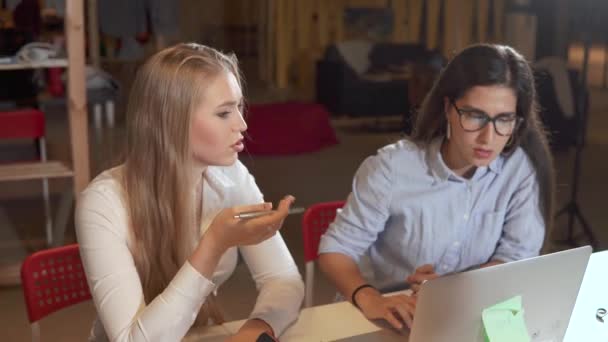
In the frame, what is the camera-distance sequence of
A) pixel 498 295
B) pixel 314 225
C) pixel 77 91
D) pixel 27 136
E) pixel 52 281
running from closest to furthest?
pixel 498 295
pixel 52 281
pixel 314 225
pixel 77 91
pixel 27 136

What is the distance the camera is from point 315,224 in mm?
2066

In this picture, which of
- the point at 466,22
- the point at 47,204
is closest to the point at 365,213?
the point at 47,204

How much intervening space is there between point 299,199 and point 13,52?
72.1 inches

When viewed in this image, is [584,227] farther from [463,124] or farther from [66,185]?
[66,185]

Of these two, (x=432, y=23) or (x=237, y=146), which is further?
(x=432, y=23)

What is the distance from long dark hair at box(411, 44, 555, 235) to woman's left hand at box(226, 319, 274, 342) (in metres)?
0.65

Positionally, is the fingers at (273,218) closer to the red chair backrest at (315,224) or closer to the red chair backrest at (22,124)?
the red chair backrest at (315,224)

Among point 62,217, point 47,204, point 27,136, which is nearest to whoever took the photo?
point 27,136

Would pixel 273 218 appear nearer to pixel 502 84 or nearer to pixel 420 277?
pixel 420 277

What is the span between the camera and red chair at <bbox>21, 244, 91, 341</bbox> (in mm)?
1622

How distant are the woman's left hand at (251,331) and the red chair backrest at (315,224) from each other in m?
0.59

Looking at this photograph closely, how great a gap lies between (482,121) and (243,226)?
0.66 meters

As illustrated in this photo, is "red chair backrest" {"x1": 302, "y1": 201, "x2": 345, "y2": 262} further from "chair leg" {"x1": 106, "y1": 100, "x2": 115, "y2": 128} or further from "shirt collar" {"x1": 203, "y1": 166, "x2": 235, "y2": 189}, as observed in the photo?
"chair leg" {"x1": 106, "y1": 100, "x2": 115, "y2": 128}

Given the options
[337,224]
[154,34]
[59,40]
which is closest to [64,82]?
[59,40]
